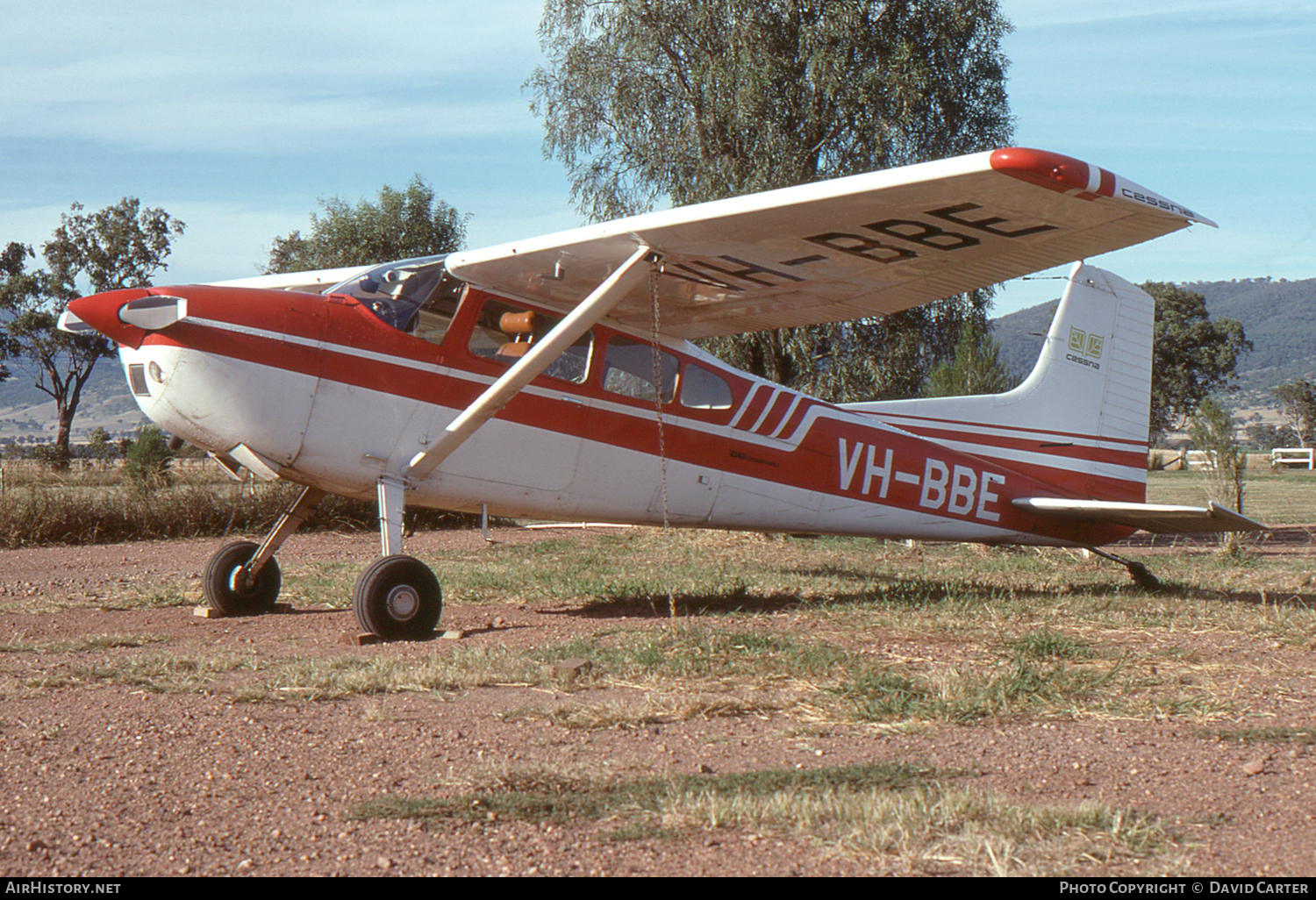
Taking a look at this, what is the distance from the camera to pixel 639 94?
554 inches

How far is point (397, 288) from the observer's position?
6.66m

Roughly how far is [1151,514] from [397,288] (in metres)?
5.83

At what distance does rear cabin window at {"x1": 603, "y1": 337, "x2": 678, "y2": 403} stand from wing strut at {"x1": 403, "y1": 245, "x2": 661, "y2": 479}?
2.97ft

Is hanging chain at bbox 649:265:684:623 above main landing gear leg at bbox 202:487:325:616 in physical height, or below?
above

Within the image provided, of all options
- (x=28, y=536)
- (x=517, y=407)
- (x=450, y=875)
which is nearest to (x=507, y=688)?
(x=450, y=875)

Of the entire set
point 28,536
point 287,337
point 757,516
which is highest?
point 287,337

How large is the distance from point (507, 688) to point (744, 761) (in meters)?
1.57

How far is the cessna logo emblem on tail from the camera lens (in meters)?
8.55

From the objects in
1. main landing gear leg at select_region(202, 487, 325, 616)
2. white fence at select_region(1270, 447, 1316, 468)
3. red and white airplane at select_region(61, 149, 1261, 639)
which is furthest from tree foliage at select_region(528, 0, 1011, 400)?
white fence at select_region(1270, 447, 1316, 468)

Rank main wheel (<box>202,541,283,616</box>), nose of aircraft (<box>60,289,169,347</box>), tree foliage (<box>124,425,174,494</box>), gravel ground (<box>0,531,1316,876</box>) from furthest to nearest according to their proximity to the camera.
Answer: tree foliage (<box>124,425,174,494</box>) → main wheel (<box>202,541,283,616</box>) → nose of aircraft (<box>60,289,169,347</box>) → gravel ground (<box>0,531,1316,876</box>)

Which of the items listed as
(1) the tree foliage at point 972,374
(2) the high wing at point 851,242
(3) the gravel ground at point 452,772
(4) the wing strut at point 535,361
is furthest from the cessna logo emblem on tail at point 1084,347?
(4) the wing strut at point 535,361

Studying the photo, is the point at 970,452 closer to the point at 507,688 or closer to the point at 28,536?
the point at 507,688

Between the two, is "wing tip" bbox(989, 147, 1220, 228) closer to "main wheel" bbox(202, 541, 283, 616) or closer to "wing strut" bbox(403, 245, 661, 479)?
"wing strut" bbox(403, 245, 661, 479)

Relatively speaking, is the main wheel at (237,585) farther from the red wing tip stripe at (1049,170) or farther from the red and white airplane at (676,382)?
the red wing tip stripe at (1049,170)
